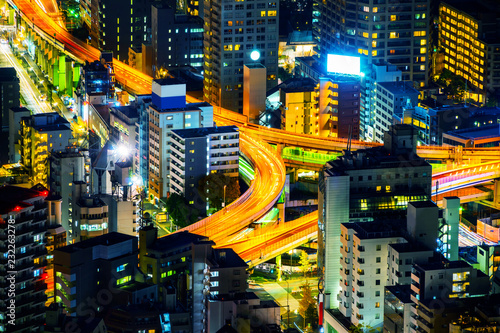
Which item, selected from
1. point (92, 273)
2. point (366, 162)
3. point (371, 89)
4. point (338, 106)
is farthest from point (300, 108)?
point (92, 273)

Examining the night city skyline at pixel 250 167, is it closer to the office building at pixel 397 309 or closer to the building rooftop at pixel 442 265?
the office building at pixel 397 309

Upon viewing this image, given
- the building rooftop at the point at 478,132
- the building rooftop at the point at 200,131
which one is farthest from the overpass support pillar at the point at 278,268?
the building rooftop at the point at 478,132

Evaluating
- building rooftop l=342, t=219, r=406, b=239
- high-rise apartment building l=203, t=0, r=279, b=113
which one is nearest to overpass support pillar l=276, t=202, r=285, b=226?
building rooftop l=342, t=219, r=406, b=239

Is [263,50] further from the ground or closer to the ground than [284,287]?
further from the ground

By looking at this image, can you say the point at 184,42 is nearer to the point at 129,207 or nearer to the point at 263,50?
the point at 263,50

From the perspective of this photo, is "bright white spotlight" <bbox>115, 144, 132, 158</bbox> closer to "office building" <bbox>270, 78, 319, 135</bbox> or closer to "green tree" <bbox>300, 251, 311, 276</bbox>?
"office building" <bbox>270, 78, 319, 135</bbox>

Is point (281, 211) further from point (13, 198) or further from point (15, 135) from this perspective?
point (13, 198)

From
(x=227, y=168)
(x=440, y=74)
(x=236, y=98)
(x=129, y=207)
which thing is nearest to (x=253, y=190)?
(x=227, y=168)
